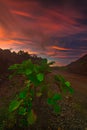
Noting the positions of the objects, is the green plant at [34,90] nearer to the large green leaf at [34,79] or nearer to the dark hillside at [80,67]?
the large green leaf at [34,79]

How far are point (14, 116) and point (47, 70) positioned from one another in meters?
1.58

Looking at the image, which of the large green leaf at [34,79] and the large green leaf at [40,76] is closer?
the large green leaf at [40,76]

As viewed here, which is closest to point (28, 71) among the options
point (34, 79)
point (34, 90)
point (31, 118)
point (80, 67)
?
point (34, 79)

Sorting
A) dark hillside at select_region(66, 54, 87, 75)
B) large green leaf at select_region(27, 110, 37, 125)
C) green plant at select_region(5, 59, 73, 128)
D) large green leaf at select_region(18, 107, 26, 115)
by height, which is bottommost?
large green leaf at select_region(27, 110, 37, 125)

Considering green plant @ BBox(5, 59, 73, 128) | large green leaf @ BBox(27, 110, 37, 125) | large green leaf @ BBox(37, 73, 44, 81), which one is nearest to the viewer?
large green leaf @ BBox(37, 73, 44, 81)

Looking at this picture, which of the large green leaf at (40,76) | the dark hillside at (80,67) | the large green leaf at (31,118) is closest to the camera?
the large green leaf at (40,76)

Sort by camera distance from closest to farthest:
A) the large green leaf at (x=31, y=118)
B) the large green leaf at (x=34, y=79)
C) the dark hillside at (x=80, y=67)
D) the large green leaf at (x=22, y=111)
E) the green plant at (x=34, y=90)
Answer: the large green leaf at (x=34, y=79) < the green plant at (x=34, y=90) < the large green leaf at (x=31, y=118) < the large green leaf at (x=22, y=111) < the dark hillside at (x=80, y=67)

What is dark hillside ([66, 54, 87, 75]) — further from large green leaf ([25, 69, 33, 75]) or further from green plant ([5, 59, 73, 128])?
large green leaf ([25, 69, 33, 75])

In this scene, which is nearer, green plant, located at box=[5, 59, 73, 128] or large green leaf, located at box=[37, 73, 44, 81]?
large green leaf, located at box=[37, 73, 44, 81]

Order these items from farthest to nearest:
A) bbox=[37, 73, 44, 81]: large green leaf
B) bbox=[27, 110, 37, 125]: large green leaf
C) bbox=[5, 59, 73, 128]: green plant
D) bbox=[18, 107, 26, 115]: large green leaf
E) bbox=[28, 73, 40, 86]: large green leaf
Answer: bbox=[18, 107, 26, 115]: large green leaf < bbox=[27, 110, 37, 125]: large green leaf < bbox=[5, 59, 73, 128]: green plant < bbox=[28, 73, 40, 86]: large green leaf < bbox=[37, 73, 44, 81]: large green leaf

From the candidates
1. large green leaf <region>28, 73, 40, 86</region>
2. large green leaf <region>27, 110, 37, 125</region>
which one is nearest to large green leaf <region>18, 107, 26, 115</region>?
large green leaf <region>27, 110, 37, 125</region>

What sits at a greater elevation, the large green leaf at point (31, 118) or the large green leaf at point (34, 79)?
the large green leaf at point (34, 79)

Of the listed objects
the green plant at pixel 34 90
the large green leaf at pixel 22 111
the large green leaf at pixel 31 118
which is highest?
the green plant at pixel 34 90

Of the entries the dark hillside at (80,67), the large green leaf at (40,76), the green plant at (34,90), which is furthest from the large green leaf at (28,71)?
the dark hillside at (80,67)
